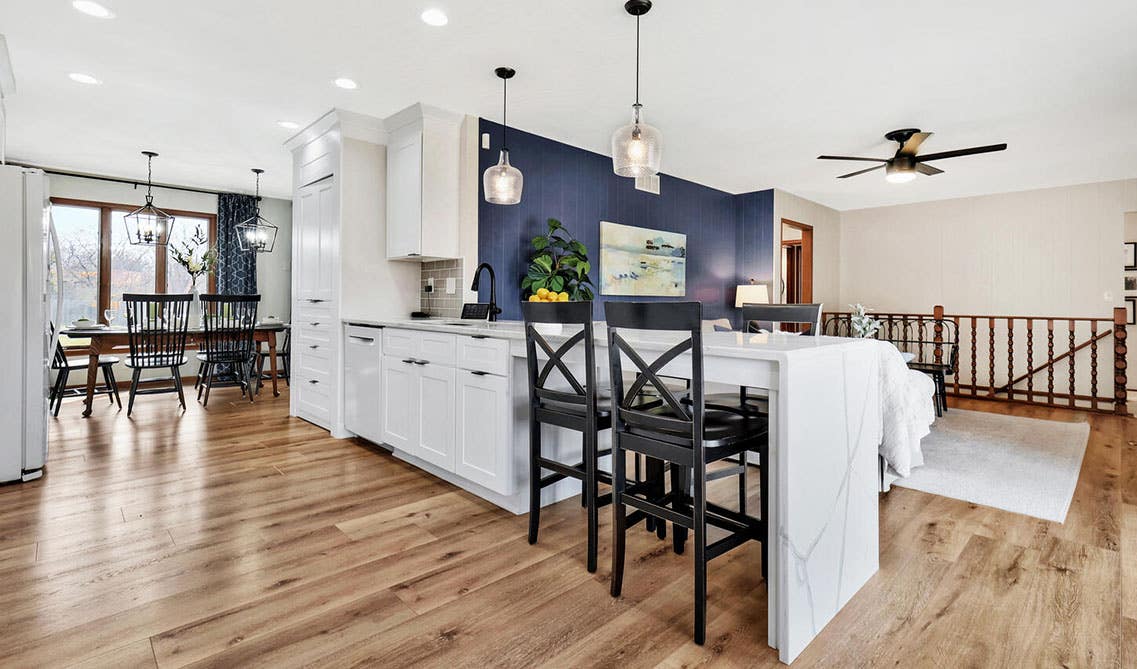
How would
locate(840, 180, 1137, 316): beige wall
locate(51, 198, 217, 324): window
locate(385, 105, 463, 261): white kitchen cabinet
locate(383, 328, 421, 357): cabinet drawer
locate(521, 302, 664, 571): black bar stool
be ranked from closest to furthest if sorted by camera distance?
locate(521, 302, 664, 571): black bar stool
locate(383, 328, 421, 357): cabinet drawer
locate(385, 105, 463, 261): white kitchen cabinet
locate(51, 198, 217, 324): window
locate(840, 180, 1137, 316): beige wall

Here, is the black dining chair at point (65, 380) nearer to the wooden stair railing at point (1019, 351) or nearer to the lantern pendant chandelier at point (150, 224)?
the lantern pendant chandelier at point (150, 224)

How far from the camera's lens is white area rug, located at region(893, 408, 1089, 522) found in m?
2.95

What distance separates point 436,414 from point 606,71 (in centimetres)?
226

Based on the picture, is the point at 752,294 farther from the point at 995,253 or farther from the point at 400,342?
the point at 400,342

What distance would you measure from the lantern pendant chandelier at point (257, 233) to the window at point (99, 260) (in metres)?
0.85

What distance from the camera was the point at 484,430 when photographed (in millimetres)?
2691

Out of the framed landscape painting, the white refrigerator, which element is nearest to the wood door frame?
the framed landscape painting

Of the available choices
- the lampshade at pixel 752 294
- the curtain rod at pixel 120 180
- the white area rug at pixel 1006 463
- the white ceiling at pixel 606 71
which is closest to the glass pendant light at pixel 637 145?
the white ceiling at pixel 606 71

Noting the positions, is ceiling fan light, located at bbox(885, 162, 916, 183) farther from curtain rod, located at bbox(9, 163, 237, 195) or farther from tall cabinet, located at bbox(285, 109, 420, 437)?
curtain rod, located at bbox(9, 163, 237, 195)

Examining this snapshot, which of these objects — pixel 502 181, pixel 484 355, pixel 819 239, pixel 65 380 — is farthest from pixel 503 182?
pixel 819 239

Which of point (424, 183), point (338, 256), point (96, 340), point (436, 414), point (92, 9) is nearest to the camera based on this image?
point (92, 9)

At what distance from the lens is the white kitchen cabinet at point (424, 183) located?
3979 millimetres

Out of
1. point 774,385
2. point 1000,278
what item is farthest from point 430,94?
point 1000,278

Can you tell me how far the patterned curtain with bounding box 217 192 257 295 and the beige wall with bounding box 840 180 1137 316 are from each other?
819 cm
